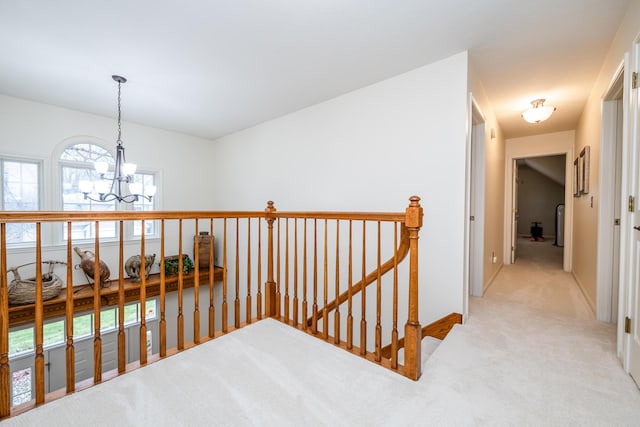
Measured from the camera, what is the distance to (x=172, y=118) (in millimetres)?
4094

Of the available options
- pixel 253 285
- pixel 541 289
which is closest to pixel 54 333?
pixel 253 285

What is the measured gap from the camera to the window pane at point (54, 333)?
11.8ft

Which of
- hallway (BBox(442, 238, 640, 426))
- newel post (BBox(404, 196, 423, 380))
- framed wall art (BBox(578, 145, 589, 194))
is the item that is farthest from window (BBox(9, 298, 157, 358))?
framed wall art (BBox(578, 145, 589, 194))

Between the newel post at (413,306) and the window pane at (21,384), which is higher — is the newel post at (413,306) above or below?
above

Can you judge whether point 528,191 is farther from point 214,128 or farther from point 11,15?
point 11,15

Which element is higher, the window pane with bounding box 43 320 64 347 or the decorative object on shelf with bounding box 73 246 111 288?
the decorative object on shelf with bounding box 73 246 111 288

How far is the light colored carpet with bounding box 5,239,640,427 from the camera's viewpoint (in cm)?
124

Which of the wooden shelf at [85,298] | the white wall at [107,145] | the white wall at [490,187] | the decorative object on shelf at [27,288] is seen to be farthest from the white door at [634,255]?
the white wall at [107,145]

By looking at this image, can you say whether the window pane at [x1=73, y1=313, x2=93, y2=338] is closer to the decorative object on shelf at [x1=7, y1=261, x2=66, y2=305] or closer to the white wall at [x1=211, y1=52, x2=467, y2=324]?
the decorative object on shelf at [x1=7, y1=261, x2=66, y2=305]

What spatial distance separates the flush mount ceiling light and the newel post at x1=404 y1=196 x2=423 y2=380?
9.31 feet

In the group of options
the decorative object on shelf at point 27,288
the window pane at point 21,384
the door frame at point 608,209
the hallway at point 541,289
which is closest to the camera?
the door frame at point 608,209

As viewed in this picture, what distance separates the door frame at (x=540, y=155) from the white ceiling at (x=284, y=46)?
53.6 inches

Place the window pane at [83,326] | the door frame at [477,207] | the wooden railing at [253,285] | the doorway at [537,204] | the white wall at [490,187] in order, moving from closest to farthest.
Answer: the wooden railing at [253,285] → the white wall at [490,187] → the door frame at [477,207] → the window pane at [83,326] → the doorway at [537,204]

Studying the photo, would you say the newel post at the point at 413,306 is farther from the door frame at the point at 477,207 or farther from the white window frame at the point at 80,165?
the white window frame at the point at 80,165
